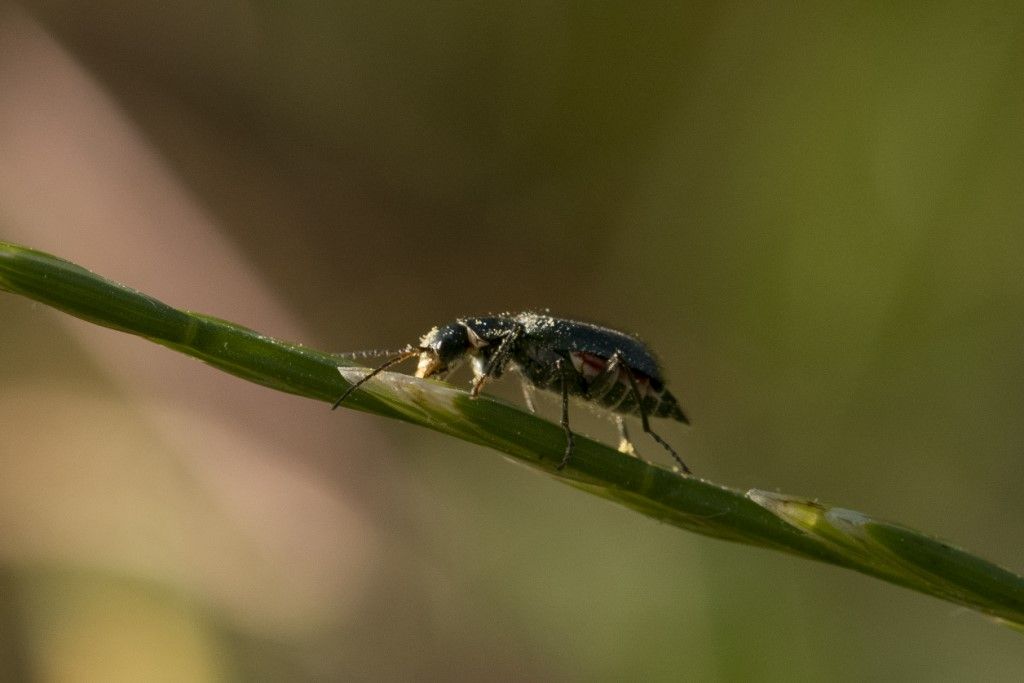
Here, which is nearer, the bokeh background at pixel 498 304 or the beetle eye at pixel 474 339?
the beetle eye at pixel 474 339

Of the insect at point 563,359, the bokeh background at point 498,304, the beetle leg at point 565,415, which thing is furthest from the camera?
the bokeh background at point 498,304

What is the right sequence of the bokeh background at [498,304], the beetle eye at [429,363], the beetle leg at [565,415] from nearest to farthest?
the beetle leg at [565,415] < the beetle eye at [429,363] < the bokeh background at [498,304]

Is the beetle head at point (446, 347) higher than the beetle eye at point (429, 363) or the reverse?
higher

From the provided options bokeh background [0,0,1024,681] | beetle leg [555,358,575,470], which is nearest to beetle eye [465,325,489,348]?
beetle leg [555,358,575,470]

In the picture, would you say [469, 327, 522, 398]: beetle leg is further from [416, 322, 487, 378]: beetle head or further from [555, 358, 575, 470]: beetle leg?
[555, 358, 575, 470]: beetle leg

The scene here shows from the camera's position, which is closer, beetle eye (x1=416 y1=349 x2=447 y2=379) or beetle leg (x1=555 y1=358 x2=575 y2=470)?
beetle leg (x1=555 y1=358 x2=575 y2=470)

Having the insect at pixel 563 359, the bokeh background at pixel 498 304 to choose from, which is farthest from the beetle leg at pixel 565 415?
the bokeh background at pixel 498 304

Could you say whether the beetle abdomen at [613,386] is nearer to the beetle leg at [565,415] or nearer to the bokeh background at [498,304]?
the beetle leg at [565,415]

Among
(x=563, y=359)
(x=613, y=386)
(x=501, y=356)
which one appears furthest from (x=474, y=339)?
(x=613, y=386)
